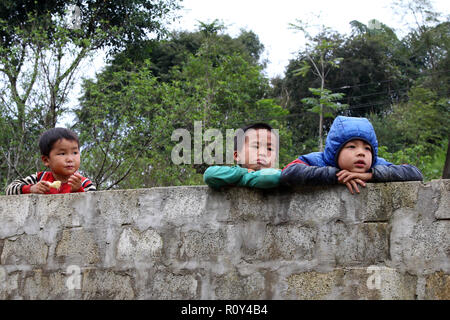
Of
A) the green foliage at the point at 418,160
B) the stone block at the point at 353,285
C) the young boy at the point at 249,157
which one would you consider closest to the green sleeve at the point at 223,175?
the young boy at the point at 249,157

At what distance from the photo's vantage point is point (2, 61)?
732cm

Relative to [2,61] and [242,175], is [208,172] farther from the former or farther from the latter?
[2,61]

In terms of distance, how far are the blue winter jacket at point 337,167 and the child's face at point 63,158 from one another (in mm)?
1565

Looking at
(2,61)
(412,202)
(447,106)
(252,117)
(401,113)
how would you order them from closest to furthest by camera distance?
(412,202), (2,61), (252,117), (447,106), (401,113)

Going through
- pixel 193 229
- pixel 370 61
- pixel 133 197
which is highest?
pixel 370 61

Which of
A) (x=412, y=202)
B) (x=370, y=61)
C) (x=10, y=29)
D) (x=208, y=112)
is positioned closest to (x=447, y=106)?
(x=370, y=61)

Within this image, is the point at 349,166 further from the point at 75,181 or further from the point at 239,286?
the point at 75,181

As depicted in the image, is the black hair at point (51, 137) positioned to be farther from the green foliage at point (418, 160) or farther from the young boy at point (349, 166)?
the green foliage at point (418, 160)

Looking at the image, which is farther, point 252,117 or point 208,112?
point 252,117

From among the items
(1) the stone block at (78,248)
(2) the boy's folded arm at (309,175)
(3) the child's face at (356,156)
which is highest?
(3) the child's face at (356,156)

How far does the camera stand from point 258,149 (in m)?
3.03

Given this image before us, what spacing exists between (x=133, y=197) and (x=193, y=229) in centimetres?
42

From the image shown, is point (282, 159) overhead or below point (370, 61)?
below

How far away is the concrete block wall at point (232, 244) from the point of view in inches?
95.0
